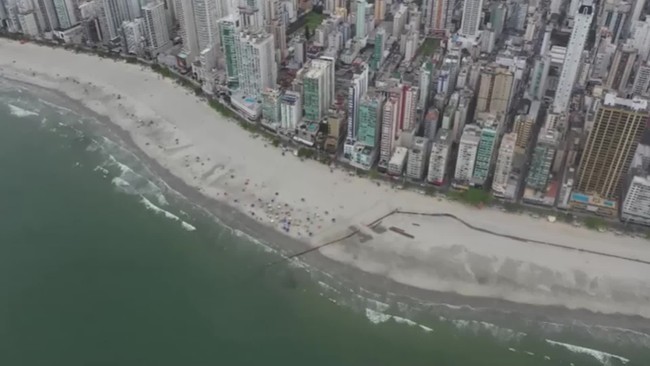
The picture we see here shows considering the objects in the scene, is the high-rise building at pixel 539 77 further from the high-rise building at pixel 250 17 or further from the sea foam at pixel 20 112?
the sea foam at pixel 20 112

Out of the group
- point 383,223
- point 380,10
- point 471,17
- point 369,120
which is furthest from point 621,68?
point 383,223

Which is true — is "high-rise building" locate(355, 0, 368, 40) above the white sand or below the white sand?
above

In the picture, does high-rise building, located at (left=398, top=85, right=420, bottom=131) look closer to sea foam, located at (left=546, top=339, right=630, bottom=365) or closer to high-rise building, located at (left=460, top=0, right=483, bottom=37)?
sea foam, located at (left=546, top=339, right=630, bottom=365)

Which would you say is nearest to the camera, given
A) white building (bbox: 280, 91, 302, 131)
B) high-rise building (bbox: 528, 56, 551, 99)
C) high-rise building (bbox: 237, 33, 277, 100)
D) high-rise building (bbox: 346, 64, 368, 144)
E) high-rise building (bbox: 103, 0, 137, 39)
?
high-rise building (bbox: 346, 64, 368, 144)

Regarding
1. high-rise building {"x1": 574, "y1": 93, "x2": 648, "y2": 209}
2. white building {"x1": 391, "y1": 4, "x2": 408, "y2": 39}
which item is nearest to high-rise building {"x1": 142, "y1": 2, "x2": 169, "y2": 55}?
white building {"x1": 391, "y1": 4, "x2": 408, "y2": 39}

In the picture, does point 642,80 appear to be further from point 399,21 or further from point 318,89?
point 318,89
